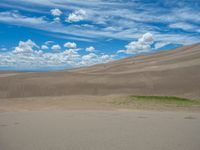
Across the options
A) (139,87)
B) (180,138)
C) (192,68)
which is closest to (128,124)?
(180,138)

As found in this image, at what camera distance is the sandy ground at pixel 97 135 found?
6062 millimetres

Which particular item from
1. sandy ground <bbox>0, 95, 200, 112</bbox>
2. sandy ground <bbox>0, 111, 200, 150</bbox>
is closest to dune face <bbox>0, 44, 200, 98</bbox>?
sandy ground <bbox>0, 95, 200, 112</bbox>

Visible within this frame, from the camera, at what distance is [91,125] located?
8492 mm

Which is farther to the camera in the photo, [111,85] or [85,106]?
[111,85]

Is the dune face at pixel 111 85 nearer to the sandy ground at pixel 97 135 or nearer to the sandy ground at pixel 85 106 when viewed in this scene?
the sandy ground at pixel 85 106

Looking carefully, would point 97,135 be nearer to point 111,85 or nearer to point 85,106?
point 85,106

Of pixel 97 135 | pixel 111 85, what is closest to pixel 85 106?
pixel 97 135

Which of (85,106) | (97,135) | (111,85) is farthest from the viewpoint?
(111,85)

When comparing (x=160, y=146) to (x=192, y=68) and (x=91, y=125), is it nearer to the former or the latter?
(x=91, y=125)

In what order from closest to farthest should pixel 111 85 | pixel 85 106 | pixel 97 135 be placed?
pixel 97 135 → pixel 85 106 → pixel 111 85

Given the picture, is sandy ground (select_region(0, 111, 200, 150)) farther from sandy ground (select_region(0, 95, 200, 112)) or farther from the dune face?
the dune face

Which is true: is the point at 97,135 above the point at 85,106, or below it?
below

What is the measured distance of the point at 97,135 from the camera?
7.07 meters

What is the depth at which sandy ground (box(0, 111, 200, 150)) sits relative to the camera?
606 centimetres
